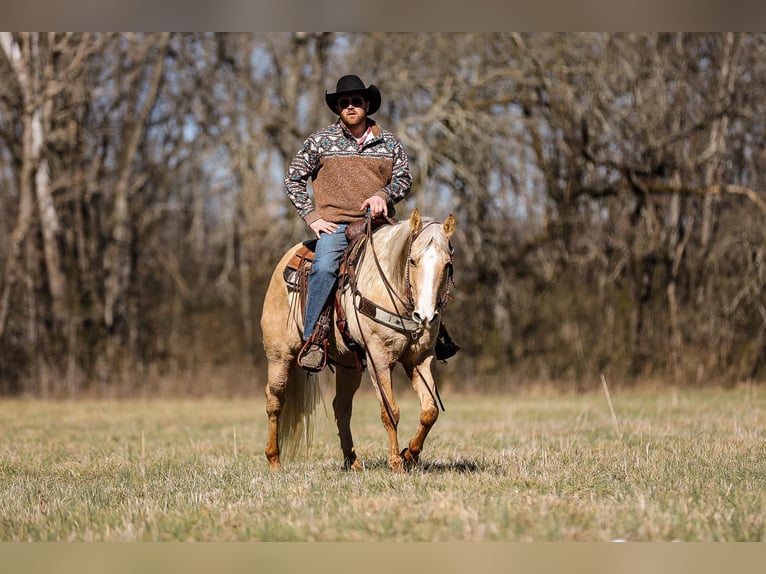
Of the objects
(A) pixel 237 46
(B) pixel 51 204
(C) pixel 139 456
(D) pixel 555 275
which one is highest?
(A) pixel 237 46

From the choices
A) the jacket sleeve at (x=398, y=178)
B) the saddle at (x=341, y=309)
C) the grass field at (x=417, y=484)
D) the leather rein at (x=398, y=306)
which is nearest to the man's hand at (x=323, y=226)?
the saddle at (x=341, y=309)

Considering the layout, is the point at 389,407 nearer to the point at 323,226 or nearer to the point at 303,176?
the point at 323,226

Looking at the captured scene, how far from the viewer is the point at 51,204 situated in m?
21.3

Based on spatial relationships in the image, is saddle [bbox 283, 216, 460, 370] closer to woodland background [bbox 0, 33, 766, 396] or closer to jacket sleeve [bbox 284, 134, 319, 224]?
jacket sleeve [bbox 284, 134, 319, 224]

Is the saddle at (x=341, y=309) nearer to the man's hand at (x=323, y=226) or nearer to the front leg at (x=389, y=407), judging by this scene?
the man's hand at (x=323, y=226)

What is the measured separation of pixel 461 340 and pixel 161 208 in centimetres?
804

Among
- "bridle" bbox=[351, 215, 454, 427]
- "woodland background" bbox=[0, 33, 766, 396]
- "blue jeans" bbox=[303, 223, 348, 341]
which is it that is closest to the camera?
"bridle" bbox=[351, 215, 454, 427]

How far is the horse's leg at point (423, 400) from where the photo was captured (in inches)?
291

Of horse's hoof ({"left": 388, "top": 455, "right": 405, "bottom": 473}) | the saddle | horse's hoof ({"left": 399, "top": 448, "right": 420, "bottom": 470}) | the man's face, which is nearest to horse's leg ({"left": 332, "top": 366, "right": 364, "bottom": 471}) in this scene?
the saddle

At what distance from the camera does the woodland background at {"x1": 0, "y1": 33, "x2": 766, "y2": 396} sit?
20109mm

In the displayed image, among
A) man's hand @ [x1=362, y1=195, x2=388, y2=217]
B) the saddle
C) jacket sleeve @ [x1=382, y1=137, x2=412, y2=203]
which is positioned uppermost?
jacket sleeve @ [x1=382, y1=137, x2=412, y2=203]

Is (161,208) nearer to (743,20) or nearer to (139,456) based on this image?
(139,456)

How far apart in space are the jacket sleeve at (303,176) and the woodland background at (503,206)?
10.8 meters

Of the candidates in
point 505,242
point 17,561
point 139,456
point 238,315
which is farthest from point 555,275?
point 17,561
